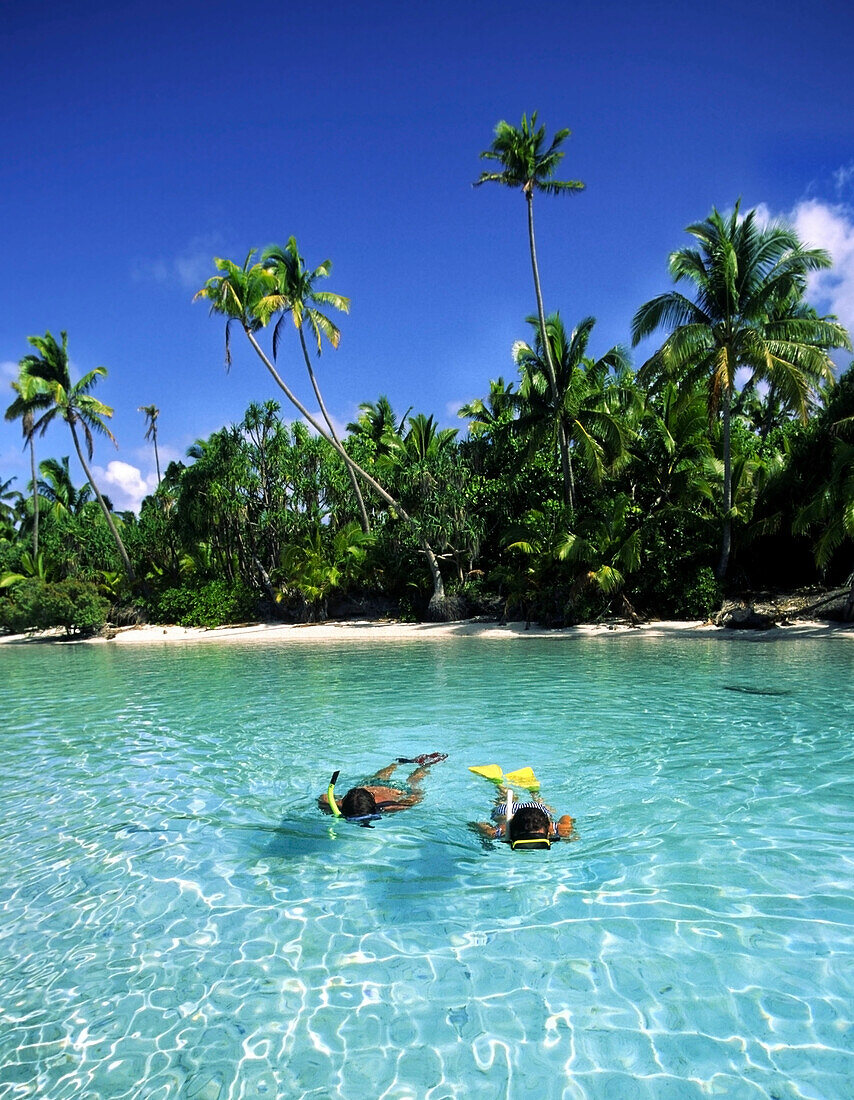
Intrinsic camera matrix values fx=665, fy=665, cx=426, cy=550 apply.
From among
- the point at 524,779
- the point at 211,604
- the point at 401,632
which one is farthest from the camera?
the point at 211,604

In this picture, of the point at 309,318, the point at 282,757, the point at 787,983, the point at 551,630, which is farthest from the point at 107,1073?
the point at 309,318

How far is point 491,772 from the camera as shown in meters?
6.88

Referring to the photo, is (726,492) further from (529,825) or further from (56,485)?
(56,485)

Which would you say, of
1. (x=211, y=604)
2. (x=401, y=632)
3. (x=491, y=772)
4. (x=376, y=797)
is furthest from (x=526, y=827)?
(x=211, y=604)

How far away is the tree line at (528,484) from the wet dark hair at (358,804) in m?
16.8

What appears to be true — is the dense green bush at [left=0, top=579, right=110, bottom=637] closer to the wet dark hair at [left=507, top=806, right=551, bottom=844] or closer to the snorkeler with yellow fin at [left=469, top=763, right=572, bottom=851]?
the snorkeler with yellow fin at [left=469, top=763, right=572, bottom=851]

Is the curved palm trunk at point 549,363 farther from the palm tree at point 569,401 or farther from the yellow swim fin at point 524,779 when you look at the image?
the yellow swim fin at point 524,779

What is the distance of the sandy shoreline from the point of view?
763 inches

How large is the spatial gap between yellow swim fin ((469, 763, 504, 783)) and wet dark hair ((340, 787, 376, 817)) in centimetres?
145

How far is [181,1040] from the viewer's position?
3283 millimetres

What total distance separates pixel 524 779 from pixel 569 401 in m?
18.9

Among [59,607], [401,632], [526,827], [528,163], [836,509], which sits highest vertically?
[528,163]

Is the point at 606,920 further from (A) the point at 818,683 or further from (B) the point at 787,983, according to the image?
(A) the point at 818,683

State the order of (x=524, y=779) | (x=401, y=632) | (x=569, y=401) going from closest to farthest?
(x=524, y=779), (x=569, y=401), (x=401, y=632)
